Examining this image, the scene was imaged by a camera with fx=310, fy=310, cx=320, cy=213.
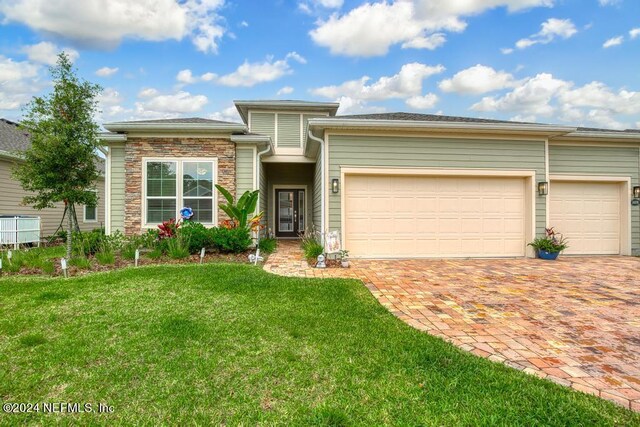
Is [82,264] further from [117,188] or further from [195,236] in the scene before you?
[117,188]

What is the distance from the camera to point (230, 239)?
7.82 meters

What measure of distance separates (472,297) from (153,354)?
160 inches

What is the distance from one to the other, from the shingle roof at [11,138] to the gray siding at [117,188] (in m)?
4.05

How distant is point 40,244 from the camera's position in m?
10.9

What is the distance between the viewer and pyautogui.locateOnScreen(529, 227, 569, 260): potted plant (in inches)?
308

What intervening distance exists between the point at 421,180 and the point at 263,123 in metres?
7.35

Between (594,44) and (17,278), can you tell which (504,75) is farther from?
(17,278)

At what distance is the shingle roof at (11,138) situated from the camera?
10500 millimetres

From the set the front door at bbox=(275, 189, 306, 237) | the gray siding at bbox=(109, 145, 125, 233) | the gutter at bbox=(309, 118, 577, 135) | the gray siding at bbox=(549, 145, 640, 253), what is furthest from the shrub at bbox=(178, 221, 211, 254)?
the gray siding at bbox=(549, 145, 640, 253)

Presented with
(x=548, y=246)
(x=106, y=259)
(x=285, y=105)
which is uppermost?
(x=285, y=105)

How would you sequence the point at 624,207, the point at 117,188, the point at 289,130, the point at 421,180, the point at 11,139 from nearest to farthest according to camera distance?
the point at 421,180 → the point at 624,207 → the point at 117,188 → the point at 11,139 → the point at 289,130

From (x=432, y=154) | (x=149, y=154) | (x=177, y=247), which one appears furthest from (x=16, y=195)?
(x=432, y=154)

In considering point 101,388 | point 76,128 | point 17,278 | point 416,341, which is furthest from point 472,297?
point 76,128

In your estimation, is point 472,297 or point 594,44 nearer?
point 472,297
